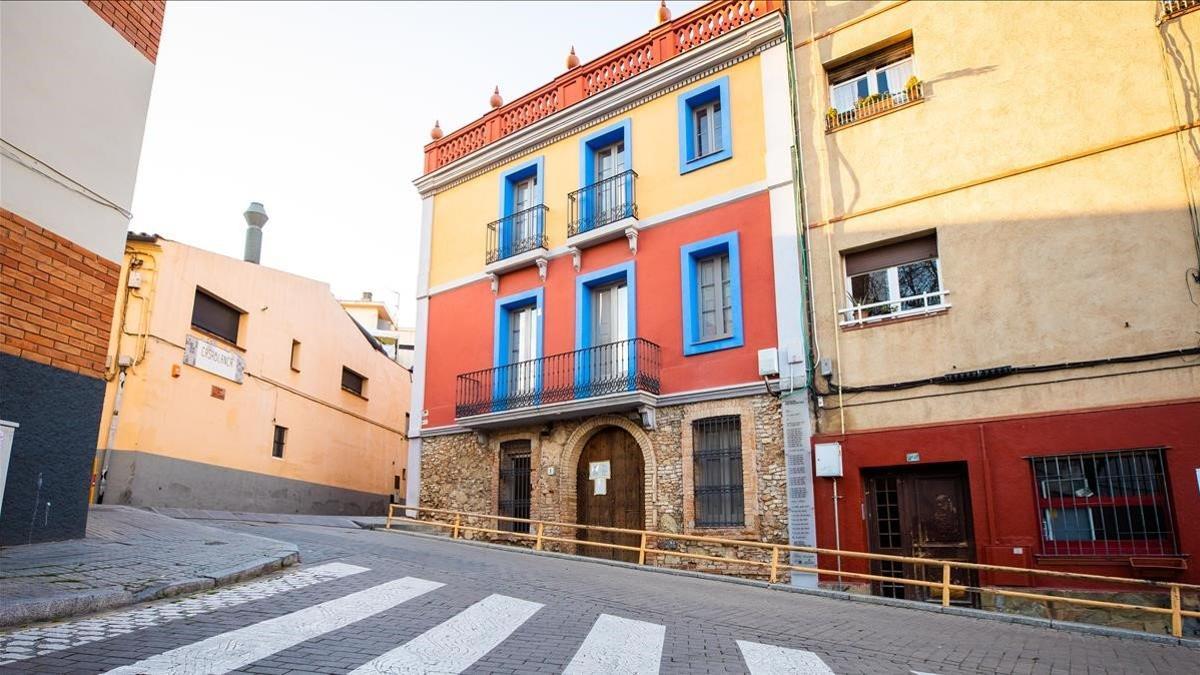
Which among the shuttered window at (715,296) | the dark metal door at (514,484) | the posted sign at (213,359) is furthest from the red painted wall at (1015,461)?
the posted sign at (213,359)

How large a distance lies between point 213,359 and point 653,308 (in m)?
11.4

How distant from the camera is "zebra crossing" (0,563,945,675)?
526 centimetres

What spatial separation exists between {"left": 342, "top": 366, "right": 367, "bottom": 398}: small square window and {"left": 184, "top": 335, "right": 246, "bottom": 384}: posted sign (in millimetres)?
5810

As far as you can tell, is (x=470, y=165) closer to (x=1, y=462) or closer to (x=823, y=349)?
(x=823, y=349)

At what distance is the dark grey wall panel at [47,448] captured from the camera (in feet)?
28.5

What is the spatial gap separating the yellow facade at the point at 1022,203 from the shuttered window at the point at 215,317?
47.7ft

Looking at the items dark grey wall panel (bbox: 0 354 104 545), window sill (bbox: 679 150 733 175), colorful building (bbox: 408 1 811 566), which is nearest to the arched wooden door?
colorful building (bbox: 408 1 811 566)

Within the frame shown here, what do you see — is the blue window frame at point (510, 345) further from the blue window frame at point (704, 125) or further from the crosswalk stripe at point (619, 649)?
the crosswalk stripe at point (619, 649)

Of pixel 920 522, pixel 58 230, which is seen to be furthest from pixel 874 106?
pixel 58 230

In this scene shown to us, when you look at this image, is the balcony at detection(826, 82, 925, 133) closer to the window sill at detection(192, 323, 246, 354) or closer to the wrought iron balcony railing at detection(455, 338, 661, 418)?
the wrought iron balcony railing at detection(455, 338, 661, 418)

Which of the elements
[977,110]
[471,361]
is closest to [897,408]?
[977,110]

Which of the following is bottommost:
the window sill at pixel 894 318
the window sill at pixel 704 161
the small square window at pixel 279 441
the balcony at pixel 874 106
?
the small square window at pixel 279 441

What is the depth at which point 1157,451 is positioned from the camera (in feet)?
34.4

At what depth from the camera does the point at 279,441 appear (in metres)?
22.8
